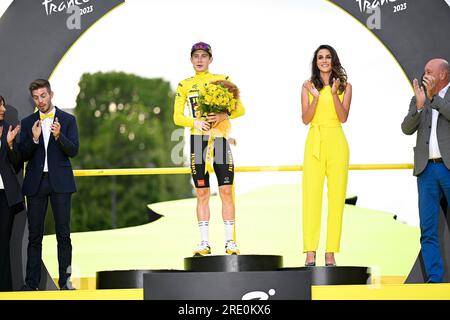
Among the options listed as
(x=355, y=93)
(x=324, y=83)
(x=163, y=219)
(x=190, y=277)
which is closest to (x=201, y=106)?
(x=324, y=83)

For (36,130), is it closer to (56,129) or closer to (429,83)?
(56,129)

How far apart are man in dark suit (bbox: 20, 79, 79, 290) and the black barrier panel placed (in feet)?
4.32

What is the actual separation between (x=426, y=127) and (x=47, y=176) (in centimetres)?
297

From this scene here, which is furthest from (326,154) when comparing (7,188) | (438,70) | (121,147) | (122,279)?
(121,147)

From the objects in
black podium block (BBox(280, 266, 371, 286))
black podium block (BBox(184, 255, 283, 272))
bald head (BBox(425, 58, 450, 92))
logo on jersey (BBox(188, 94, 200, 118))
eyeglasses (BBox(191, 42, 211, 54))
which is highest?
eyeglasses (BBox(191, 42, 211, 54))

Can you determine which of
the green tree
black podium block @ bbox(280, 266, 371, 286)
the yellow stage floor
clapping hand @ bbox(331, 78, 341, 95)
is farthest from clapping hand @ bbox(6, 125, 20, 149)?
the green tree

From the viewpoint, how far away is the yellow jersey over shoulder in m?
7.61

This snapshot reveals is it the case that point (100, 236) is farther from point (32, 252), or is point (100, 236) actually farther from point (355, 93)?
point (355, 93)

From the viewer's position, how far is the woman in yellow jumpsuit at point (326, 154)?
293 inches

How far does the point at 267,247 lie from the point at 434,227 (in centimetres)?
379

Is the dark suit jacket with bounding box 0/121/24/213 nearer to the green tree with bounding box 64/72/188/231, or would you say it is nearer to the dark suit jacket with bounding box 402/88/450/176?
the dark suit jacket with bounding box 402/88/450/176

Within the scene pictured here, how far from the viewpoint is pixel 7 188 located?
25.4 ft

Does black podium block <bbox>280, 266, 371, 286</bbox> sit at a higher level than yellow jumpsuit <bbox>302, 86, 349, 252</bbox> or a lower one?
lower
